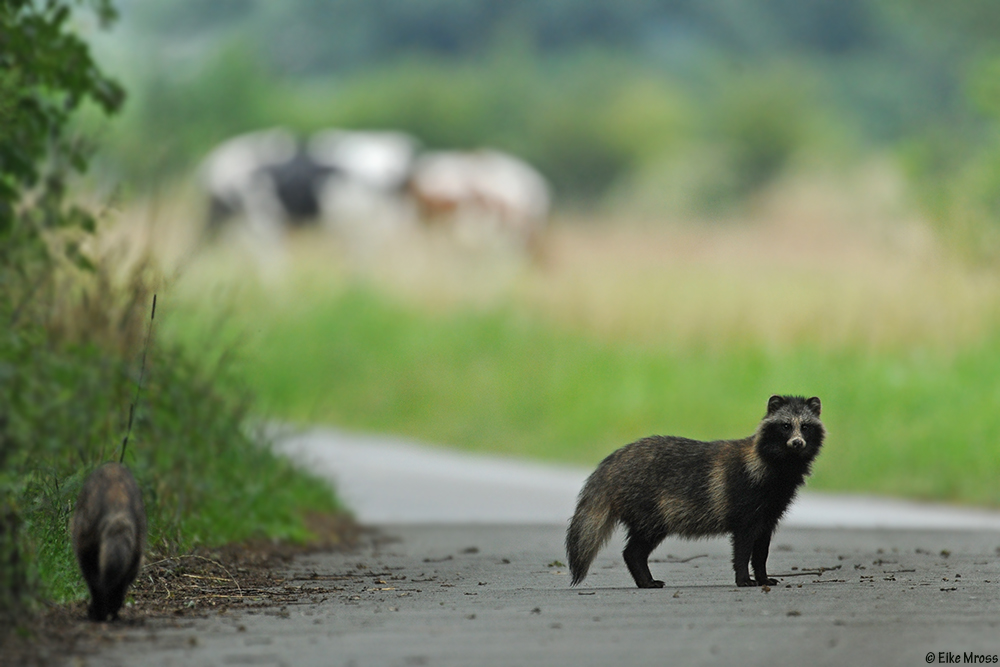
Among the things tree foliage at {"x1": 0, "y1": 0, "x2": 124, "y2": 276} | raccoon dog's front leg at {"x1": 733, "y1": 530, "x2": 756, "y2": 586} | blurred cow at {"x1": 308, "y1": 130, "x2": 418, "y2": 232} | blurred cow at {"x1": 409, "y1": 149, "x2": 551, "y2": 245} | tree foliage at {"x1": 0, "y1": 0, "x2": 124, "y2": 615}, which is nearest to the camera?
raccoon dog's front leg at {"x1": 733, "y1": 530, "x2": 756, "y2": 586}

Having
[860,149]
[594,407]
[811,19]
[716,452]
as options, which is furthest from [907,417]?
[811,19]

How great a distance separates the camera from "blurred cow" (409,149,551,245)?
135 feet

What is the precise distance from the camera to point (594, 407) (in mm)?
25047

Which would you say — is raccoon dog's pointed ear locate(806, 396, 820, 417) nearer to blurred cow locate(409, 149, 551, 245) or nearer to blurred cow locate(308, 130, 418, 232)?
blurred cow locate(409, 149, 551, 245)

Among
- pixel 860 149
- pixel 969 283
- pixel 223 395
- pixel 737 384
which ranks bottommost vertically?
pixel 223 395

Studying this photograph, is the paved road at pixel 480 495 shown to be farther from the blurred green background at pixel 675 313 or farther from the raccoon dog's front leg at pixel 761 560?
the raccoon dog's front leg at pixel 761 560

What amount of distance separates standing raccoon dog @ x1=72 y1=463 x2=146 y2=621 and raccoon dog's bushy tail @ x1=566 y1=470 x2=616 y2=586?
2533mm

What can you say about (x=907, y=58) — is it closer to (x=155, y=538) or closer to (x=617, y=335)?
(x=617, y=335)

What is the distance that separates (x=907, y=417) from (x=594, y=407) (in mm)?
4848

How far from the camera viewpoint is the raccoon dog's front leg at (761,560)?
9.93 m

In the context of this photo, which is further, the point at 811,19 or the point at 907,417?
the point at 811,19

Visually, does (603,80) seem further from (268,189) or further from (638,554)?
(638,554)

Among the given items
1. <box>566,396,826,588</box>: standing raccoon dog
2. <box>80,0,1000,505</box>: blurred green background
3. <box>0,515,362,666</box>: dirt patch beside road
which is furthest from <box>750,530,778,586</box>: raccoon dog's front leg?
<box>80,0,1000,505</box>: blurred green background

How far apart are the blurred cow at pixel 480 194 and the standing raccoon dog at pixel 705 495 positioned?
2993cm
